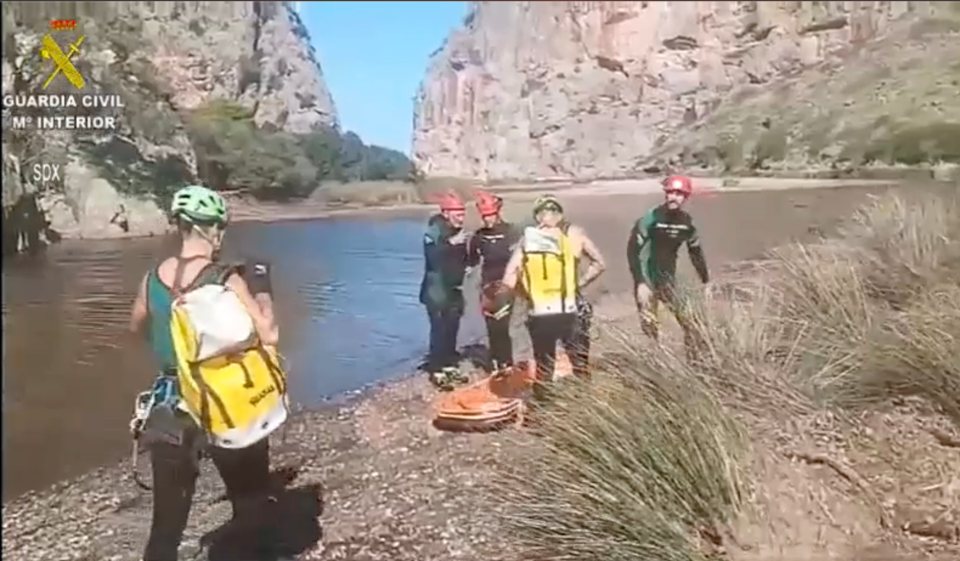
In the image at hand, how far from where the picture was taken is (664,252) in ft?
5.52

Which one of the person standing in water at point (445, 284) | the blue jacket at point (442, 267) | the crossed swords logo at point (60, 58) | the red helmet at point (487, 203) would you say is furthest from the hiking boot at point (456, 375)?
the crossed swords logo at point (60, 58)

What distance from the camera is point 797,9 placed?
1745 millimetres

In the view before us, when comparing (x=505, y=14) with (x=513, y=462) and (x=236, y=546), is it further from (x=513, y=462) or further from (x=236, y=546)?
(x=236, y=546)

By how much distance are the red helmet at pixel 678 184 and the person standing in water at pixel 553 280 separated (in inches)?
7.0

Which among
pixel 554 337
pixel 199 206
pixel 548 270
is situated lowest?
pixel 554 337

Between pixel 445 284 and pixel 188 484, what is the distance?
503 mm

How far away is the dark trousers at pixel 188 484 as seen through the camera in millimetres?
1424

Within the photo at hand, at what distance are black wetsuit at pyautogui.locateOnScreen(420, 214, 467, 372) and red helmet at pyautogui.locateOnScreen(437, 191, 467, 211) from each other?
0.8 inches

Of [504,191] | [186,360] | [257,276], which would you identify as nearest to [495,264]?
[504,191]

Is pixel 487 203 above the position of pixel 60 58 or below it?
below

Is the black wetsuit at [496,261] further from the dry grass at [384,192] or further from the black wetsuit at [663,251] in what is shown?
the black wetsuit at [663,251]

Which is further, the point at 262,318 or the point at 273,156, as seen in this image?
the point at 273,156

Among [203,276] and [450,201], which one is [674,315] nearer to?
[450,201]

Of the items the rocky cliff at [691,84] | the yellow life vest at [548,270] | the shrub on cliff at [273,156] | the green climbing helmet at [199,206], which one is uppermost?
the rocky cliff at [691,84]
